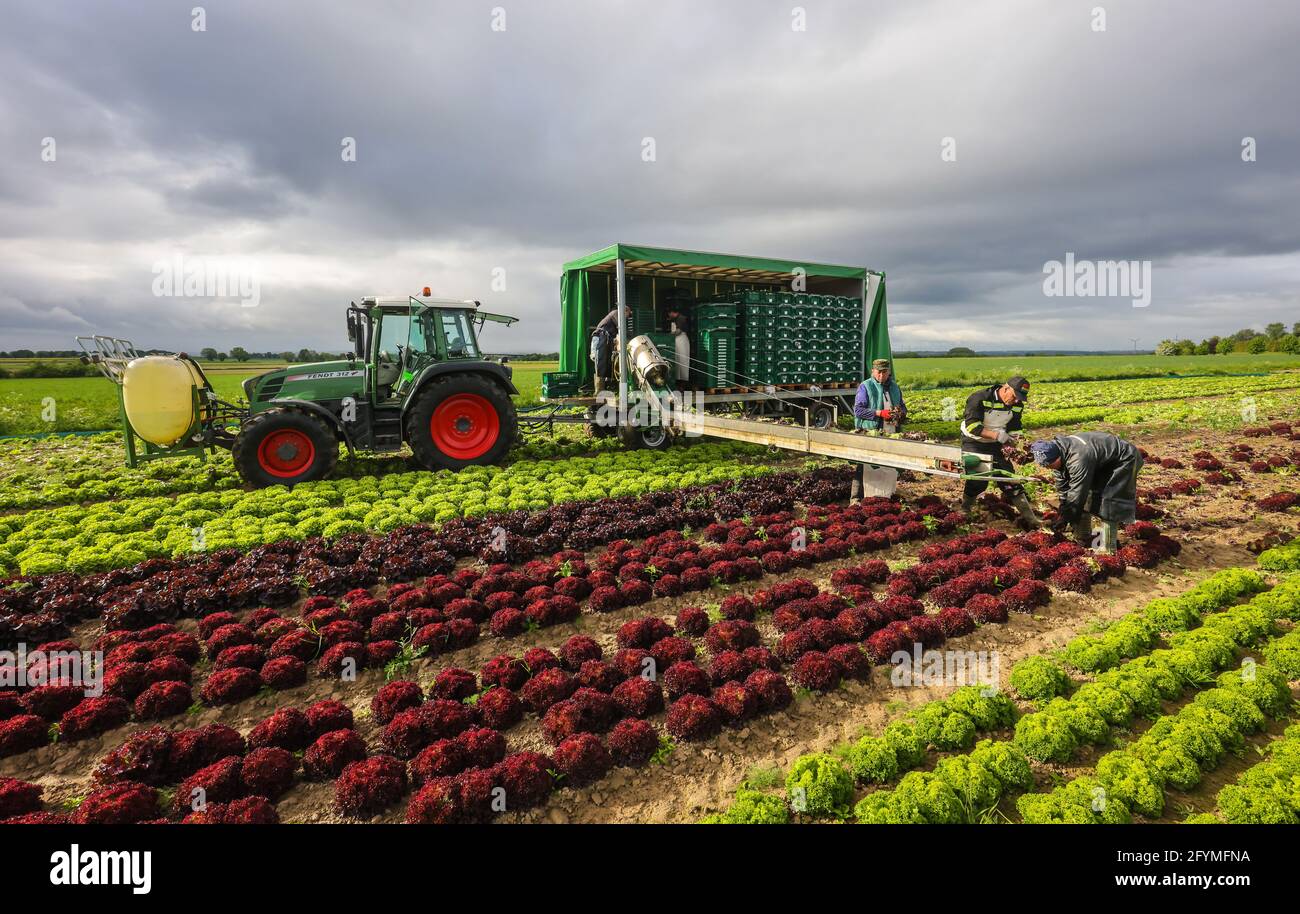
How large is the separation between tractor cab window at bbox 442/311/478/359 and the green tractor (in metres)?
0.02

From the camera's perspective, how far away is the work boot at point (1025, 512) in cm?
820

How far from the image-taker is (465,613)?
5.68m

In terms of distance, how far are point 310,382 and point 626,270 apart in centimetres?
718

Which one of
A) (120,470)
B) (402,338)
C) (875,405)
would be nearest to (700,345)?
(875,405)

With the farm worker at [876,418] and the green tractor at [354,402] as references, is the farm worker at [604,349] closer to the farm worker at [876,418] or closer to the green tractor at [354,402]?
the green tractor at [354,402]

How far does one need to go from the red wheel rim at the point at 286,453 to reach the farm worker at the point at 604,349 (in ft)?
19.4

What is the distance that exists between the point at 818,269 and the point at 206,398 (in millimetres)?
13878

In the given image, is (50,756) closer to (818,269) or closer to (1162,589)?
(1162,589)

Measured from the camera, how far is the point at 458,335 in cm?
1190

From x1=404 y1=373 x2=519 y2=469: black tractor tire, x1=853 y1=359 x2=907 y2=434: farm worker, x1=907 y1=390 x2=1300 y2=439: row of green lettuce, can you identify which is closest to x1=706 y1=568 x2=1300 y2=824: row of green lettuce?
x1=853 y1=359 x2=907 y2=434: farm worker

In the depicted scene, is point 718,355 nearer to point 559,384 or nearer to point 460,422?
point 559,384

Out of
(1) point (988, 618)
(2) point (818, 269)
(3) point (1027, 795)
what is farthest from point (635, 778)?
(2) point (818, 269)

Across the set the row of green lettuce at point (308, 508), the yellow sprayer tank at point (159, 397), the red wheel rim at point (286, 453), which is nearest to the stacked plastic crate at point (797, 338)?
the row of green lettuce at point (308, 508)

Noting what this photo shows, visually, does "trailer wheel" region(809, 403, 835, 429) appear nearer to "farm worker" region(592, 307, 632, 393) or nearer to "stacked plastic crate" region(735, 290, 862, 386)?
"stacked plastic crate" region(735, 290, 862, 386)
